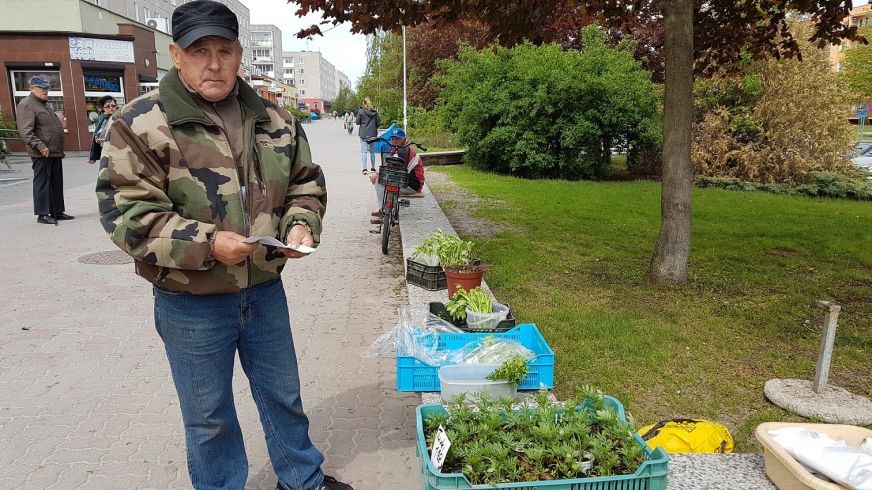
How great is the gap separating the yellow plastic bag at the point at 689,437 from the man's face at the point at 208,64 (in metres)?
2.51

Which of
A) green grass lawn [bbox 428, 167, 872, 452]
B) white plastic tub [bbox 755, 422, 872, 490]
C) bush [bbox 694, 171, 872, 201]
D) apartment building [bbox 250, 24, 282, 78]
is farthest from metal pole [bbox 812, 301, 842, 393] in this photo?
apartment building [bbox 250, 24, 282, 78]

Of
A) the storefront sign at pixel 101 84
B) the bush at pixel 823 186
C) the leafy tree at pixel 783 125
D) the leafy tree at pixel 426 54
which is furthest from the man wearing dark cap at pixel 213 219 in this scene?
the leafy tree at pixel 426 54

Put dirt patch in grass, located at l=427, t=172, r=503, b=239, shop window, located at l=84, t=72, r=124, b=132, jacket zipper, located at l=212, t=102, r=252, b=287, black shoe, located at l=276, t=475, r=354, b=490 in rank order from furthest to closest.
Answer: shop window, located at l=84, t=72, r=124, b=132
dirt patch in grass, located at l=427, t=172, r=503, b=239
black shoe, located at l=276, t=475, r=354, b=490
jacket zipper, located at l=212, t=102, r=252, b=287

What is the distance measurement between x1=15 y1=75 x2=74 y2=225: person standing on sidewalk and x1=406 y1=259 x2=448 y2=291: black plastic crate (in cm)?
688

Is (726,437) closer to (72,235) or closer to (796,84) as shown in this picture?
(72,235)

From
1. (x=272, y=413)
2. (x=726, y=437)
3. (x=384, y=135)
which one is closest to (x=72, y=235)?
(x=384, y=135)

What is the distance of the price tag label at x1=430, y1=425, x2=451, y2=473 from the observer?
7.57 feet

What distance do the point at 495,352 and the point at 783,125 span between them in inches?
641

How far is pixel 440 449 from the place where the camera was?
7.76 ft

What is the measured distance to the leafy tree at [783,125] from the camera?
663 inches

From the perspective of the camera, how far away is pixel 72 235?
31.7 ft

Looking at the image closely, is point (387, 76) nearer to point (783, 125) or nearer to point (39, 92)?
point (783, 125)

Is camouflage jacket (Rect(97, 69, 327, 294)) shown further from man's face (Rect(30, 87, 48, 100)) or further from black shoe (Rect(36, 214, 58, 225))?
black shoe (Rect(36, 214, 58, 225))

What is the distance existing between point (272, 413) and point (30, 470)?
1.57 meters
